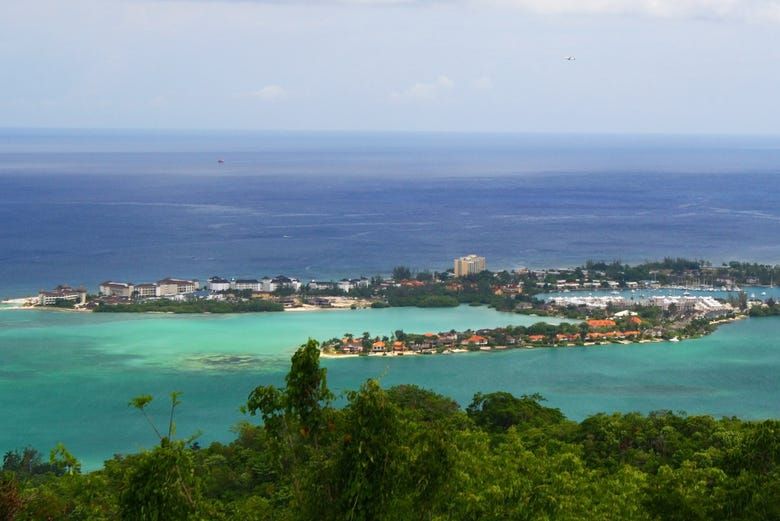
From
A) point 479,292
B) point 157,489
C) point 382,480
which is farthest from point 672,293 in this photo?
point 157,489

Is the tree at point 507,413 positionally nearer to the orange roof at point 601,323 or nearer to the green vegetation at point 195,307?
the orange roof at point 601,323

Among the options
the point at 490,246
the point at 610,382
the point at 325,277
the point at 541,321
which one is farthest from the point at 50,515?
the point at 490,246

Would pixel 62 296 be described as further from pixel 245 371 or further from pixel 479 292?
pixel 479 292

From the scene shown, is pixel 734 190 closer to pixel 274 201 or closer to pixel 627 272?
pixel 274 201

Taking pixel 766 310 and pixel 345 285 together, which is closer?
pixel 766 310

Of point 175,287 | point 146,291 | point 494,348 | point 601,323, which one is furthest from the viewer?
point 175,287

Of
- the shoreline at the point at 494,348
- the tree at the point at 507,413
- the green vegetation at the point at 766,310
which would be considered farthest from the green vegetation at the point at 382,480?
the green vegetation at the point at 766,310
